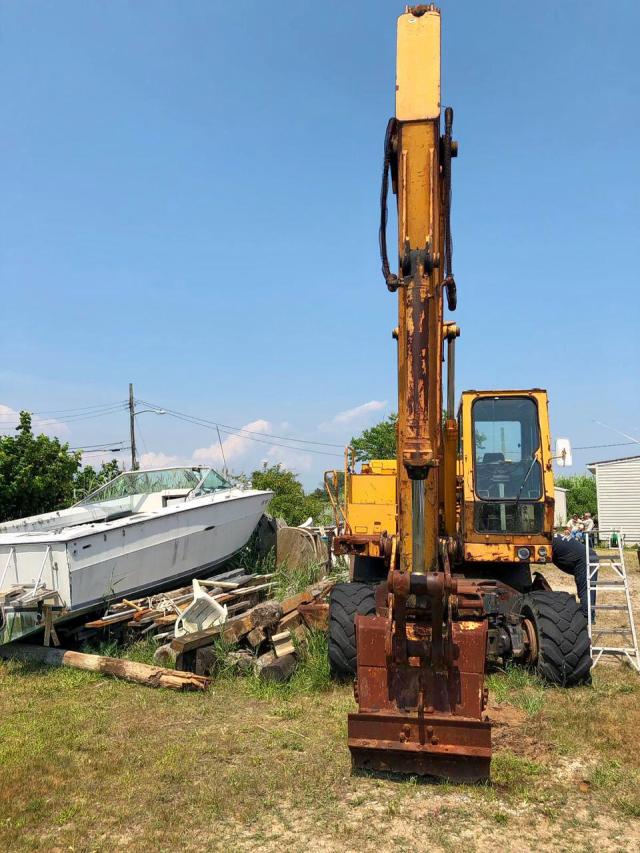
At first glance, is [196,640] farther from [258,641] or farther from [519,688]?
[519,688]

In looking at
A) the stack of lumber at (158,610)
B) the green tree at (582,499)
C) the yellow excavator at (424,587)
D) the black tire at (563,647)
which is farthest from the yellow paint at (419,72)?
the green tree at (582,499)

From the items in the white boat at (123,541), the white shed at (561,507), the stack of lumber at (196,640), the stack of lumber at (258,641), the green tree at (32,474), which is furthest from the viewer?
the white shed at (561,507)

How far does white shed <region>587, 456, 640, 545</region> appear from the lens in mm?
26812

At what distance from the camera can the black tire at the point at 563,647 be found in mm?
6262

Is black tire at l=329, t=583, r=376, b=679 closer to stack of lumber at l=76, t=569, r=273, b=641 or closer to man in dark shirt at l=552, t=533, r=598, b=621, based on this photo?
stack of lumber at l=76, t=569, r=273, b=641

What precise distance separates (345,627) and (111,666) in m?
2.62

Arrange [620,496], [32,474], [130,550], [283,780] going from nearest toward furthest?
[283,780] < [130,550] < [32,474] < [620,496]

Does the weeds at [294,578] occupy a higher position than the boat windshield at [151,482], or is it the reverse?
the boat windshield at [151,482]

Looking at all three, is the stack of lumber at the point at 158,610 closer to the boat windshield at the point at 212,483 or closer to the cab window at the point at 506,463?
the boat windshield at the point at 212,483

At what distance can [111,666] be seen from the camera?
7344 millimetres

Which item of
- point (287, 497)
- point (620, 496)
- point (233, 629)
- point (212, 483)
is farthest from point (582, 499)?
point (233, 629)

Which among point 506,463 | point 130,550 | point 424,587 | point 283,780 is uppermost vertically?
point 506,463

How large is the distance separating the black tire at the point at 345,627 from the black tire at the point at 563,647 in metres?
1.56

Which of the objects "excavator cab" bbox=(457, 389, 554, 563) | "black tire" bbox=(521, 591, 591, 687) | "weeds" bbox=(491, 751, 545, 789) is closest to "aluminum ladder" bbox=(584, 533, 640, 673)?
"black tire" bbox=(521, 591, 591, 687)
